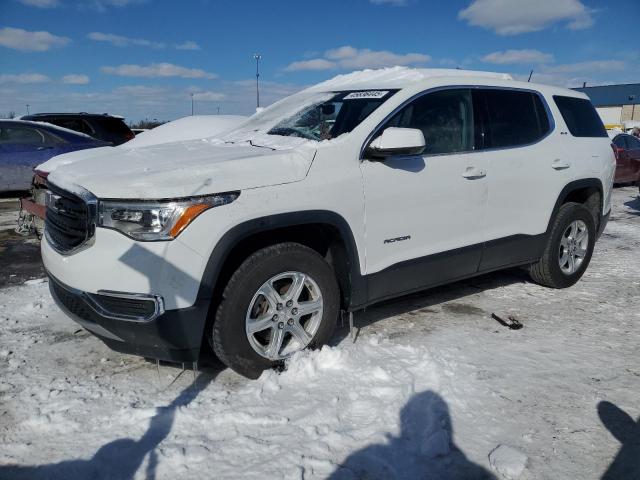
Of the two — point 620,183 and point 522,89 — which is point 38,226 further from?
point 620,183

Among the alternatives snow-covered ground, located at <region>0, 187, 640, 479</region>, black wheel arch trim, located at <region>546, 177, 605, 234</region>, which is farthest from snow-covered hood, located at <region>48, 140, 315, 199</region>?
black wheel arch trim, located at <region>546, 177, 605, 234</region>

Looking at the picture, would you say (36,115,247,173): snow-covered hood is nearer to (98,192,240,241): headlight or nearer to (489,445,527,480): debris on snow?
(98,192,240,241): headlight

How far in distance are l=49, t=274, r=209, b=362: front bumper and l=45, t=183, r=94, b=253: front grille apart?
0.86 feet

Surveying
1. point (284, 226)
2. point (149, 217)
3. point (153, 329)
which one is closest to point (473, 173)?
point (284, 226)

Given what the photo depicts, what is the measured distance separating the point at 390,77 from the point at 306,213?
1.61 m

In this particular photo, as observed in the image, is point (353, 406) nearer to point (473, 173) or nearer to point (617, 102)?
point (473, 173)

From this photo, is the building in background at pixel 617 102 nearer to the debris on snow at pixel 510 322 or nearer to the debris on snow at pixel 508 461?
the debris on snow at pixel 510 322

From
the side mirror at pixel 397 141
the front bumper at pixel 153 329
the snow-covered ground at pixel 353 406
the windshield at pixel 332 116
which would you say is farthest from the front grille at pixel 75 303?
the side mirror at pixel 397 141

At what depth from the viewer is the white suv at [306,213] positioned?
9.18 feet

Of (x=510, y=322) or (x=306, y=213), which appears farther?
(x=510, y=322)

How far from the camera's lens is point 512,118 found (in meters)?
4.37

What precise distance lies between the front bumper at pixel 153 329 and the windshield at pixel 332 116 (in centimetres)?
144

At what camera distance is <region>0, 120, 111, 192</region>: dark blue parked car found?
9.33m

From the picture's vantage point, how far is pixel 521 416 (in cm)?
287
